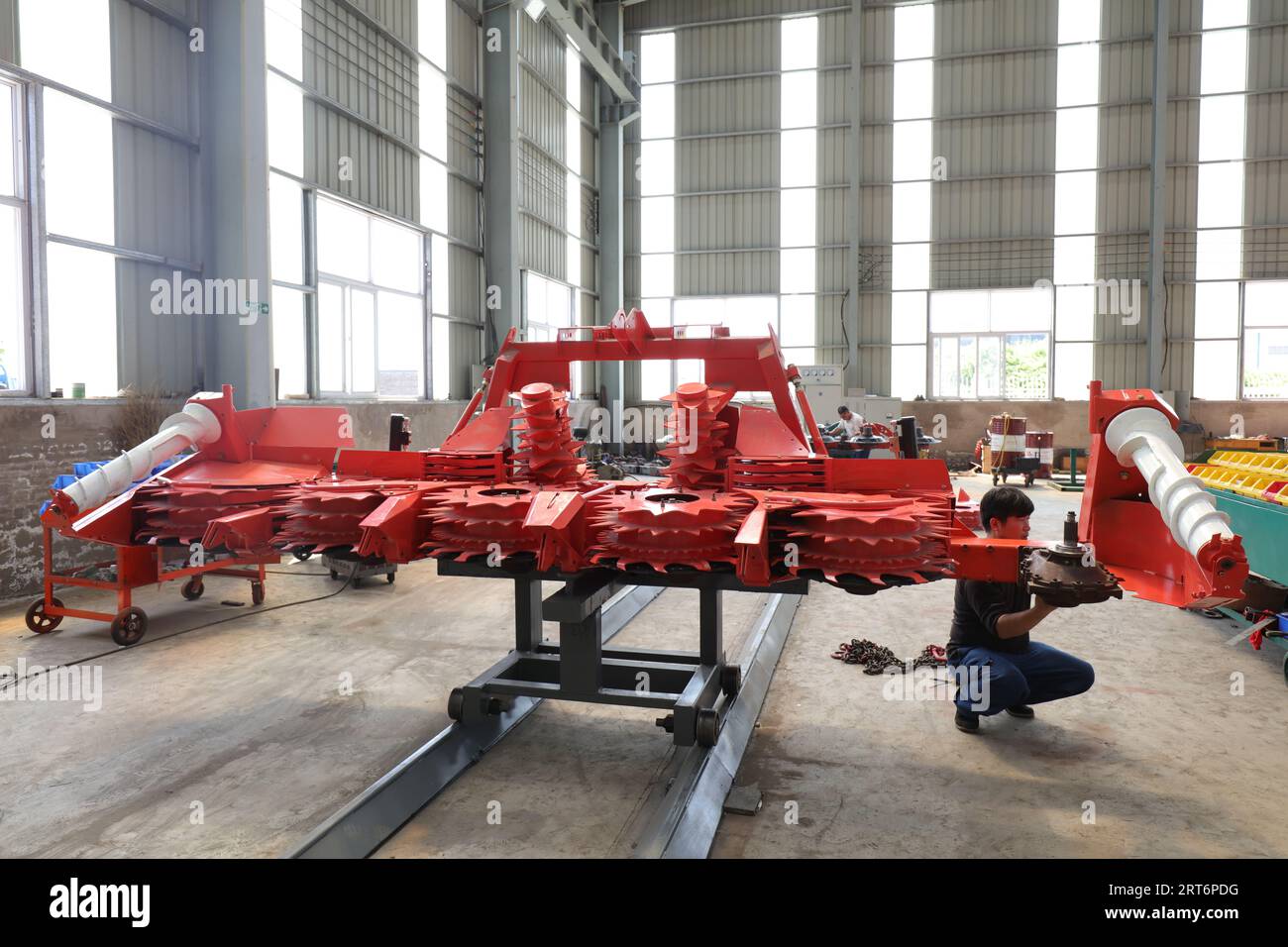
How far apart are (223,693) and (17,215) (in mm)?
5080

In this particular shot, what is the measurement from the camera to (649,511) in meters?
3.01

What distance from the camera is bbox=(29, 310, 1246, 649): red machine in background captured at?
111 inches

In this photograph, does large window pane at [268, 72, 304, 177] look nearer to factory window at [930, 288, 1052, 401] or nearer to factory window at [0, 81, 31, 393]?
factory window at [0, 81, 31, 393]

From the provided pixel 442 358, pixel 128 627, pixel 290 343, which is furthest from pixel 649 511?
pixel 442 358

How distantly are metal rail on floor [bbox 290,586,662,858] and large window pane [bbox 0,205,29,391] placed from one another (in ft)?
19.0

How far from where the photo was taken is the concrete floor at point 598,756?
3.22 m

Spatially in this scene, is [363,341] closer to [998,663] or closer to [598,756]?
[598,756]

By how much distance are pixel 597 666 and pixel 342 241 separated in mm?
9928

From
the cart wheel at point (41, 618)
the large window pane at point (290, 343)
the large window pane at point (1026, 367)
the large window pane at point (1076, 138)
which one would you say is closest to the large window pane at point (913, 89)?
the large window pane at point (1076, 138)

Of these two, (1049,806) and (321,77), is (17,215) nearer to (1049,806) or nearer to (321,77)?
(321,77)

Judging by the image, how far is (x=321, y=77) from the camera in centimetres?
1146

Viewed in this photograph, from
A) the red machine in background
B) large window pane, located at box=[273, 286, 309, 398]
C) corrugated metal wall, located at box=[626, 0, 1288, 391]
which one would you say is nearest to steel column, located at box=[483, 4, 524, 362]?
large window pane, located at box=[273, 286, 309, 398]

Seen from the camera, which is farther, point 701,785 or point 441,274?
point 441,274
